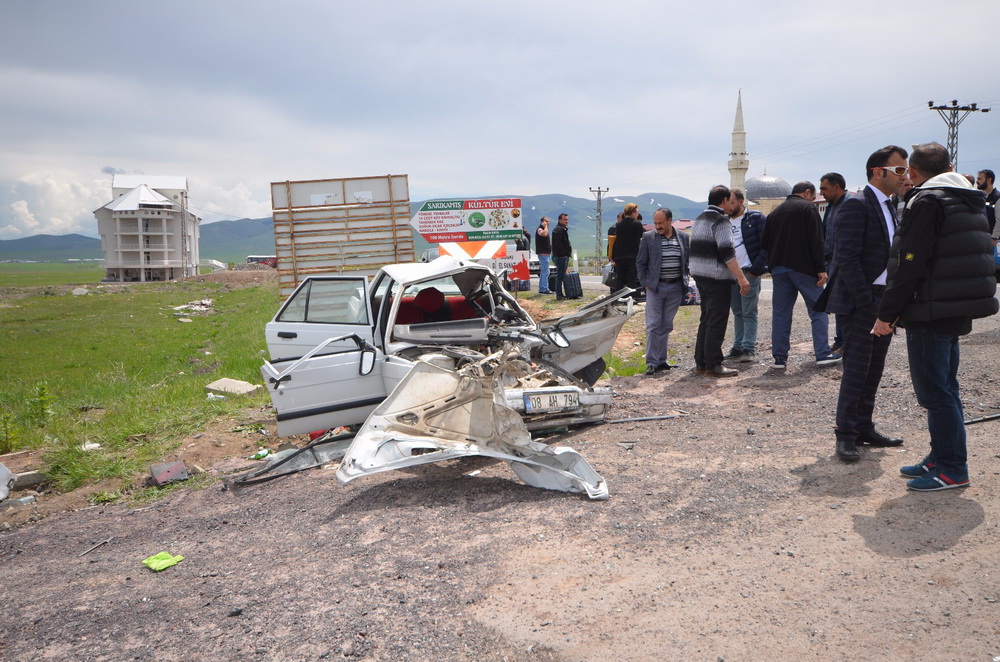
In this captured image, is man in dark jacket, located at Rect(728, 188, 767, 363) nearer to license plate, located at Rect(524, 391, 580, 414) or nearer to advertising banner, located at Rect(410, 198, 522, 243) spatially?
license plate, located at Rect(524, 391, 580, 414)

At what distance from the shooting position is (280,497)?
5.54 meters

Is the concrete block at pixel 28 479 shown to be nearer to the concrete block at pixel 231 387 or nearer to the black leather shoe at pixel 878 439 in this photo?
the concrete block at pixel 231 387

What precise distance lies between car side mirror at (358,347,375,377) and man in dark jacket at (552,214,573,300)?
12.5m

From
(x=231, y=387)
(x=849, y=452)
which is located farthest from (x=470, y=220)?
(x=849, y=452)


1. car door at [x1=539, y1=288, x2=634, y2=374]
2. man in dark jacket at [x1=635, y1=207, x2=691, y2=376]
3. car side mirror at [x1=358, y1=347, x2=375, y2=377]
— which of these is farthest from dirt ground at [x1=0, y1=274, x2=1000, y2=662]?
man in dark jacket at [x1=635, y1=207, x2=691, y2=376]

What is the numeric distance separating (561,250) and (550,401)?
13022 mm

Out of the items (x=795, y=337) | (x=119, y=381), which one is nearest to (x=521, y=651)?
(x=795, y=337)

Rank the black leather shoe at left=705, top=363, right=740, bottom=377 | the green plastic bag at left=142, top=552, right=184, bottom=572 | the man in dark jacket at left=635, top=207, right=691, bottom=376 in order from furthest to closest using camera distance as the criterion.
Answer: the man in dark jacket at left=635, top=207, right=691, bottom=376
the black leather shoe at left=705, top=363, right=740, bottom=377
the green plastic bag at left=142, top=552, right=184, bottom=572

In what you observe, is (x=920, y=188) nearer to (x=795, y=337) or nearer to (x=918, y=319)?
(x=918, y=319)

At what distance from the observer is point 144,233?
63281 millimetres

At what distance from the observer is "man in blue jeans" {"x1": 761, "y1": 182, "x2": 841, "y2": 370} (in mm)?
7695

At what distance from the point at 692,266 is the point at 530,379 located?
2.72m

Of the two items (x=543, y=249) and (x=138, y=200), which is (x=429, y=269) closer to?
(x=543, y=249)

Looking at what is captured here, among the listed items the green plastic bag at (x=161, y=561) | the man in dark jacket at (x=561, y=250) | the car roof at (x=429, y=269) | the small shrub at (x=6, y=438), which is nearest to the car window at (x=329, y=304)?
the car roof at (x=429, y=269)
